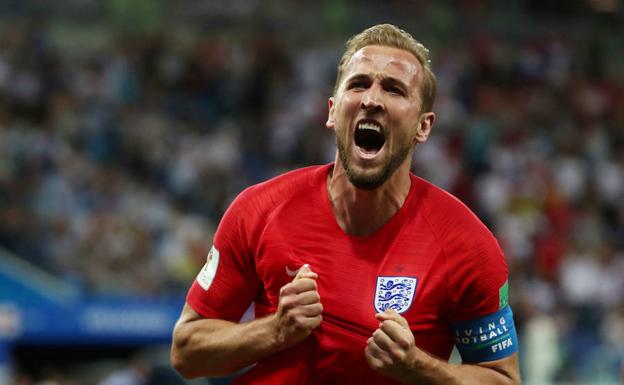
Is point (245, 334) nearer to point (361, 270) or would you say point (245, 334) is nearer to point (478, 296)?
point (361, 270)

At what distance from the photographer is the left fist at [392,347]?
136 inches

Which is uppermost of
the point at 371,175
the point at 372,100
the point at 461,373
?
the point at 372,100

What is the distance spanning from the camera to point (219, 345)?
3707mm

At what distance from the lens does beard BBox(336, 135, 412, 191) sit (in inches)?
148

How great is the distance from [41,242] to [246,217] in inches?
331

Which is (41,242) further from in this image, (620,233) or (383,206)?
(383,206)

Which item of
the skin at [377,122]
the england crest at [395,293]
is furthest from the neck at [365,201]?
the england crest at [395,293]

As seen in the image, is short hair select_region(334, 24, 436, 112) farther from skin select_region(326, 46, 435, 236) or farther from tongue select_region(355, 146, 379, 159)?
tongue select_region(355, 146, 379, 159)

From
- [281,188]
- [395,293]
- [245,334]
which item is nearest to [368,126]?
[281,188]

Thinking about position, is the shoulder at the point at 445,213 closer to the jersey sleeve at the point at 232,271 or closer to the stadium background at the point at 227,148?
the jersey sleeve at the point at 232,271

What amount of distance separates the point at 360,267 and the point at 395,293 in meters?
0.15

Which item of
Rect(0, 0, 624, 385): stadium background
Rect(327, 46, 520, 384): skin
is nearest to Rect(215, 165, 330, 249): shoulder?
Rect(327, 46, 520, 384): skin

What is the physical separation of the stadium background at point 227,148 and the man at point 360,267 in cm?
574

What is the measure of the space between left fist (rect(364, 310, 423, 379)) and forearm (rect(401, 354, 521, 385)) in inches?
1.7
